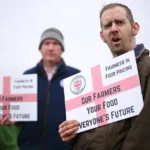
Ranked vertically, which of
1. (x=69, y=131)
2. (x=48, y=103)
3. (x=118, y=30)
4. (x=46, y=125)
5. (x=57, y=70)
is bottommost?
(x=69, y=131)

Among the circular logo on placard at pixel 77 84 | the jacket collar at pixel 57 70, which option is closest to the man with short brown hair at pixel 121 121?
the circular logo on placard at pixel 77 84

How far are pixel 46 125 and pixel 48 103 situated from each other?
0.17 m

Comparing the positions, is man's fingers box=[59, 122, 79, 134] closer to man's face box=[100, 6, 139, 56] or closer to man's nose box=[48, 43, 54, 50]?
man's face box=[100, 6, 139, 56]

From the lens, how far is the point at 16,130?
249 centimetres

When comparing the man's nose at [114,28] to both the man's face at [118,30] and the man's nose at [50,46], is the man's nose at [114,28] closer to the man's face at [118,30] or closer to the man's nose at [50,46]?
the man's face at [118,30]

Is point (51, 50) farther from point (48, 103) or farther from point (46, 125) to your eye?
point (46, 125)

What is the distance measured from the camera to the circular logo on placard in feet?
4.88

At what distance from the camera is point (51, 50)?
8.45ft

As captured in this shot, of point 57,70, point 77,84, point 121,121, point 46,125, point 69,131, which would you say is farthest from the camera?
point 57,70

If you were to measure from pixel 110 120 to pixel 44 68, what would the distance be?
53.0 inches

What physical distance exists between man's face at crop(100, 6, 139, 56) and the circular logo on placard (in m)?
0.21

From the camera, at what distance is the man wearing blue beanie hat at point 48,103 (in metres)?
2.29

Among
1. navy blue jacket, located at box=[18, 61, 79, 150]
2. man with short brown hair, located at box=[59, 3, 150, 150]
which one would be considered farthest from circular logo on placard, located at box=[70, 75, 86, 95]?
navy blue jacket, located at box=[18, 61, 79, 150]

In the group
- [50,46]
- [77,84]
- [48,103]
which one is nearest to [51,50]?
[50,46]
